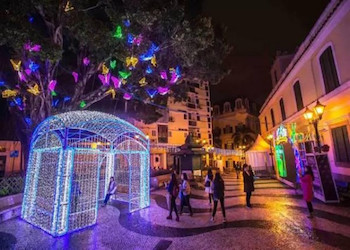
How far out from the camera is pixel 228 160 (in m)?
46.2

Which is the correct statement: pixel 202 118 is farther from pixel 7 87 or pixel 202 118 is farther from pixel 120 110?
pixel 7 87

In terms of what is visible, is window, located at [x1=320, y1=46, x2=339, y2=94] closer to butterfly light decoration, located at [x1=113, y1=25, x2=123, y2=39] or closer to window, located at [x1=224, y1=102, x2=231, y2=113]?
butterfly light decoration, located at [x1=113, y1=25, x2=123, y2=39]

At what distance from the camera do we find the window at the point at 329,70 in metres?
10.2

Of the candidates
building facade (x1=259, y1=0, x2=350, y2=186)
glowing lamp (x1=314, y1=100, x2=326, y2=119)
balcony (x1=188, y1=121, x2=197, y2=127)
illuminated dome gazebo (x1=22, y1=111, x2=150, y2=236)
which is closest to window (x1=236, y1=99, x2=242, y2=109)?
balcony (x1=188, y1=121, x2=197, y2=127)

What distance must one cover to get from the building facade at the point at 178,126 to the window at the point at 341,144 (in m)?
21.1

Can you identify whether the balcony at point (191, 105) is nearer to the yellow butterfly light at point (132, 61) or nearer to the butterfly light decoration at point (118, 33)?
the yellow butterfly light at point (132, 61)

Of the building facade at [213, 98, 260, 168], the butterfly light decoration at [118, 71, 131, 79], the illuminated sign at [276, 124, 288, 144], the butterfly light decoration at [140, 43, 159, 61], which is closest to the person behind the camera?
the butterfly light decoration at [140, 43, 159, 61]

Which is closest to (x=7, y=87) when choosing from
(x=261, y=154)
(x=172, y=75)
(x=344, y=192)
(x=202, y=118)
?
(x=172, y=75)

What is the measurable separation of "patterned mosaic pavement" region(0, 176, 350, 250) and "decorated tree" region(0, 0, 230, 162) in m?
6.88

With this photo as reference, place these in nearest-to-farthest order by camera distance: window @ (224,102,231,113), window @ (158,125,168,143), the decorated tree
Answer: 1. the decorated tree
2. window @ (158,125,168,143)
3. window @ (224,102,231,113)

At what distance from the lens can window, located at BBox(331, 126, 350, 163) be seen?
9.98 metres

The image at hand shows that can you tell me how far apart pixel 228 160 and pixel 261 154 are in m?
23.7

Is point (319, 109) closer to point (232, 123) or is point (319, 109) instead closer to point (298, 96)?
point (298, 96)

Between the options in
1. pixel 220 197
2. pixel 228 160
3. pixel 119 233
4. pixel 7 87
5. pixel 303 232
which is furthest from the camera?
pixel 228 160
